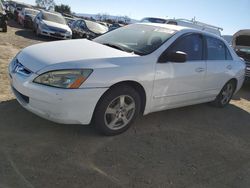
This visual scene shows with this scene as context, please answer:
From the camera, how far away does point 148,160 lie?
413cm

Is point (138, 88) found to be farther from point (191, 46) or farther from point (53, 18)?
point (53, 18)

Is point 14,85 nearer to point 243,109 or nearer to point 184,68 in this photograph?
point 184,68

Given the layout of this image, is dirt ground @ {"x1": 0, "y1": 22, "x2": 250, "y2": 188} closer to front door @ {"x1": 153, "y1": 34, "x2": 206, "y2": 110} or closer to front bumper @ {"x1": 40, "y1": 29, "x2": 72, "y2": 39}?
front door @ {"x1": 153, "y1": 34, "x2": 206, "y2": 110}

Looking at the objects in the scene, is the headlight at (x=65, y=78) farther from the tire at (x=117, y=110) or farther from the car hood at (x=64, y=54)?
the tire at (x=117, y=110)

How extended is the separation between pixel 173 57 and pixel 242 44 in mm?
7590

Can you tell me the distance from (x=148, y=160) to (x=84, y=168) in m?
0.86

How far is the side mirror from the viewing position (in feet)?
16.1

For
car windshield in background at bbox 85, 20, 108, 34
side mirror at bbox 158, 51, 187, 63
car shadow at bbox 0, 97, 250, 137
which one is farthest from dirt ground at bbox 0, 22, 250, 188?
car windshield in background at bbox 85, 20, 108, 34

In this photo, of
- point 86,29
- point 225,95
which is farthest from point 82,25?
point 225,95

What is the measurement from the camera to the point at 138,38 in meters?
5.28

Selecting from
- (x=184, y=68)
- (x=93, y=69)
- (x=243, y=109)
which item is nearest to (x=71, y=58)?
(x=93, y=69)

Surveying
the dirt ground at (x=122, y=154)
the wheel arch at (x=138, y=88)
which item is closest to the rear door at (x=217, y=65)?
the dirt ground at (x=122, y=154)

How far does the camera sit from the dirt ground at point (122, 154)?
11.6 feet

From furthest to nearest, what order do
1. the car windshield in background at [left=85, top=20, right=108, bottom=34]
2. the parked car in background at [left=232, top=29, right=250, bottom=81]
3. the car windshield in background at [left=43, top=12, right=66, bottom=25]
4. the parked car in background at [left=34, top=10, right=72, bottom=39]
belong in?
the car windshield in background at [left=43, top=12, right=66, bottom=25] → the car windshield in background at [left=85, top=20, right=108, bottom=34] → the parked car in background at [left=34, top=10, right=72, bottom=39] → the parked car in background at [left=232, top=29, right=250, bottom=81]
